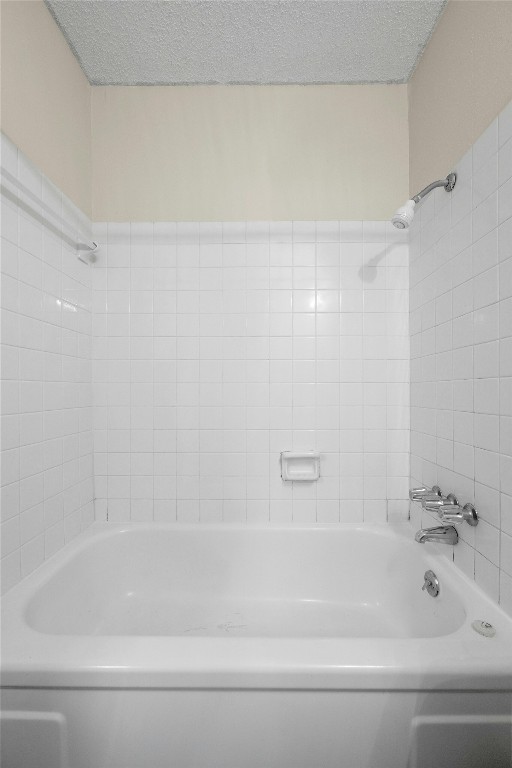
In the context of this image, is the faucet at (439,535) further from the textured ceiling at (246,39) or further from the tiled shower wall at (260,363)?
the textured ceiling at (246,39)

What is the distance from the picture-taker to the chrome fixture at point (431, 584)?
51.8 inches

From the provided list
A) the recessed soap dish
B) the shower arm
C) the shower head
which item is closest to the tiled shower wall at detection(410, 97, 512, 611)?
the shower arm

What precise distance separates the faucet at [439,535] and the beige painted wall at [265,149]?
4.36 feet

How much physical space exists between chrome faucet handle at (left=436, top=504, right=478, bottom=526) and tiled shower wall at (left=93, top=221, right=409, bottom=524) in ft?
1.77

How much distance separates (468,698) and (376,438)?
3.33ft

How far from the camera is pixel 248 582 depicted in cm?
172

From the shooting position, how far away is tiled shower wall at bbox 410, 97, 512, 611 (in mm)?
1072

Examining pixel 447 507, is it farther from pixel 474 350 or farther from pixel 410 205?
pixel 410 205

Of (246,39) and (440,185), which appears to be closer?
(440,185)

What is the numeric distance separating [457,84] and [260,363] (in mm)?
1227

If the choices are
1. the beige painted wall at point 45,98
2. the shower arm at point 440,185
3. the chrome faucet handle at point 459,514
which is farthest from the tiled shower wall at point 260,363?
the chrome faucet handle at point 459,514

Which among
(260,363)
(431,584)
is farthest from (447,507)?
(260,363)

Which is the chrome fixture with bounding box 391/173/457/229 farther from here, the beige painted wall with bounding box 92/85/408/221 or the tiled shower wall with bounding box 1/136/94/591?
the tiled shower wall with bounding box 1/136/94/591

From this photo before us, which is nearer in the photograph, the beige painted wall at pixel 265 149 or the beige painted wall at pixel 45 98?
the beige painted wall at pixel 45 98
